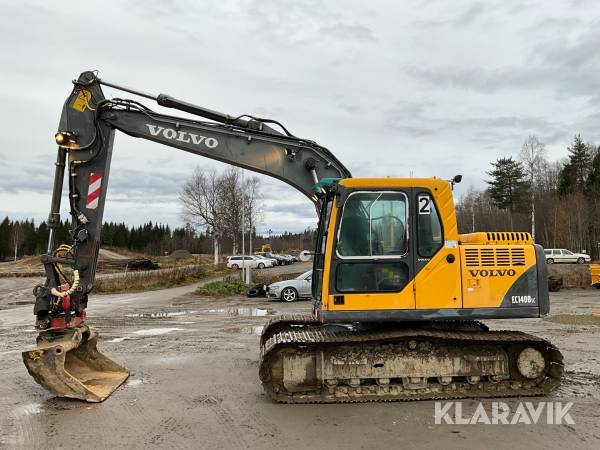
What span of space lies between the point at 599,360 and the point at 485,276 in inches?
154

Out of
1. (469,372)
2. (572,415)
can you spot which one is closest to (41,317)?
(469,372)

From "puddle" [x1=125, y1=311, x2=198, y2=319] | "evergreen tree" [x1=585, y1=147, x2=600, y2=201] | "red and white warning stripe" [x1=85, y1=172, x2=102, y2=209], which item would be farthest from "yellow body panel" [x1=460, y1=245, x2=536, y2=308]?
"evergreen tree" [x1=585, y1=147, x2=600, y2=201]

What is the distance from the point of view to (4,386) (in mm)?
7574

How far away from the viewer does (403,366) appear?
261 inches

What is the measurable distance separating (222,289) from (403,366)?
1974 centimetres

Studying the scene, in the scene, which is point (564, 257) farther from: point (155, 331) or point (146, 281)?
point (155, 331)

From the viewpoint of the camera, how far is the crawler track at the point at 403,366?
6.57 meters

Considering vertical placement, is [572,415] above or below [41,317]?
below

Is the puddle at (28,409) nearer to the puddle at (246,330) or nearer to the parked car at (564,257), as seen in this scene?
the puddle at (246,330)

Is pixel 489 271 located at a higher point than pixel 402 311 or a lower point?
higher

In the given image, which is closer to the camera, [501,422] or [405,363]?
[501,422]

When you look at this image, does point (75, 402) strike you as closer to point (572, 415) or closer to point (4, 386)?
point (4, 386)

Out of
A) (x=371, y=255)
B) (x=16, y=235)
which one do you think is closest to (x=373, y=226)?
(x=371, y=255)

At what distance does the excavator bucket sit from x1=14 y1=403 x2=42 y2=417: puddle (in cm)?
26
